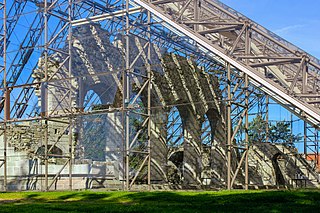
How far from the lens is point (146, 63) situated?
2384cm

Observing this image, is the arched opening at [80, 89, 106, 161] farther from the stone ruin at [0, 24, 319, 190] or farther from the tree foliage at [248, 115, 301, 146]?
the tree foliage at [248, 115, 301, 146]

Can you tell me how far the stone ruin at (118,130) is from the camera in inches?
941

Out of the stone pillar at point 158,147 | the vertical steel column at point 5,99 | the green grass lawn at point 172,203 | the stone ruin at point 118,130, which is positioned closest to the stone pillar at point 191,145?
the stone ruin at point 118,130

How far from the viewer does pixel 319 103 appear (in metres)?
20.5

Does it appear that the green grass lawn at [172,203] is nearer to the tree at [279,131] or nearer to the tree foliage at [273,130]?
the tree foliage at [273,130]

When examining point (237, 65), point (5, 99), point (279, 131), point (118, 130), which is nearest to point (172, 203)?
point (237, 65)

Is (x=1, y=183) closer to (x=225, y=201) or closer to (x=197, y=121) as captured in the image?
(x=197, y=121)

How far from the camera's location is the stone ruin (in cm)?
2389

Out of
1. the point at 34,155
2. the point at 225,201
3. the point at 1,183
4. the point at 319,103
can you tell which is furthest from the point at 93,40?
the point at 225,201

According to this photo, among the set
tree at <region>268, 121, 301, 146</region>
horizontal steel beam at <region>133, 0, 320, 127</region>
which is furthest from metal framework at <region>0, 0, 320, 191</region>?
tree at <region>268, 121, 301, 146</region>

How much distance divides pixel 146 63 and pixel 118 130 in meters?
3.19

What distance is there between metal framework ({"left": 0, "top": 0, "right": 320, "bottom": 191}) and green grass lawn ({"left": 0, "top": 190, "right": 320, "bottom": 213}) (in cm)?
500

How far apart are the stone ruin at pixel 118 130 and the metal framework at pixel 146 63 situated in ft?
0.61

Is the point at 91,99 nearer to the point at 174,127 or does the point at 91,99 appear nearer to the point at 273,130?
the point at 174,127
